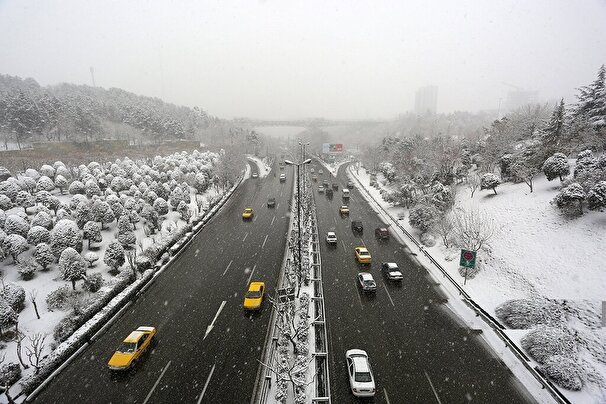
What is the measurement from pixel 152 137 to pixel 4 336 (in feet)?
295

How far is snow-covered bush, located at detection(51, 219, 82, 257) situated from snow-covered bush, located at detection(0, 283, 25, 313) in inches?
249

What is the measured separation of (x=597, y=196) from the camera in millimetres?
23375

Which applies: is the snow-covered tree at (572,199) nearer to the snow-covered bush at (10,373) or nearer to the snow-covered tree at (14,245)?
the snow-covered bush at (10,373)

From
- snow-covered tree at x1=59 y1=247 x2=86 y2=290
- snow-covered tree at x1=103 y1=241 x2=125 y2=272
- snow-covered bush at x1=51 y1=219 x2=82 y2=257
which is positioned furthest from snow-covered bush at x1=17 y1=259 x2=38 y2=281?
snow-covered tree at x1=103 y1=241 x2=125 y2=272

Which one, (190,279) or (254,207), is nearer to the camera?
(190,279)

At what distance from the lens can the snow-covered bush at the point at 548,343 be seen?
54.3 feet

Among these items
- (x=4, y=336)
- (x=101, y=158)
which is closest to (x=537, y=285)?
(x=4, y=336)

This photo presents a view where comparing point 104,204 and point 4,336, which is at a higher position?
point 104,204

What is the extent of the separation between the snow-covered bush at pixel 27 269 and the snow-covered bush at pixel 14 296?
3.92 m

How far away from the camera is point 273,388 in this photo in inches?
598

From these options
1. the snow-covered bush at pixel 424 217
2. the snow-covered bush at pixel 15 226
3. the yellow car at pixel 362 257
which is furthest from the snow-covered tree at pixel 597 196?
the snow-covered bush at pixel 15 226

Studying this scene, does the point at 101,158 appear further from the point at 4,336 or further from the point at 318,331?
the point at 318,331

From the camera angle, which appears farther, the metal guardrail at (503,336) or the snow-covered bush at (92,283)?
the snow-covered bush at (92,283)

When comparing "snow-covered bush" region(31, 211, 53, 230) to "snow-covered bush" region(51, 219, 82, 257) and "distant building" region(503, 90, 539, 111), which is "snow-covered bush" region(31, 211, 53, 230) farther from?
"distant building" region(503, 90, 539, 111)
